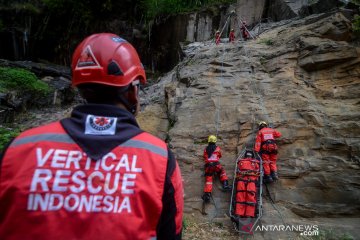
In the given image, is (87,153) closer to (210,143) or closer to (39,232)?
(39,232)

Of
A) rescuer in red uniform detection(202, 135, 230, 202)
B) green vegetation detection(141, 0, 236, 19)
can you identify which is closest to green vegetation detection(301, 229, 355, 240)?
rescuer in red uniform detection(202, 135, 230, 202)

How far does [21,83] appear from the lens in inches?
587

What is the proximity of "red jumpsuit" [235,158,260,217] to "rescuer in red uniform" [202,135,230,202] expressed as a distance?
0.41 metres

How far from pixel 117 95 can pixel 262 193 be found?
21.3 ft

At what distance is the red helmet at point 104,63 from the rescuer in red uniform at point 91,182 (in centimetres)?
3

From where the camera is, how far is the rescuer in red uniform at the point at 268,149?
761 cm

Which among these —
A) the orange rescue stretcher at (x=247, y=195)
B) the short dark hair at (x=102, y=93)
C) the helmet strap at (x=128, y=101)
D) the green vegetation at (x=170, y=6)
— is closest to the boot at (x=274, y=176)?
the orange rescue stretcher at (x=247, y=195)

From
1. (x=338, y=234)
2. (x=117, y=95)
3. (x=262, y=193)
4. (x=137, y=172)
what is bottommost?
(x=338, y=234)

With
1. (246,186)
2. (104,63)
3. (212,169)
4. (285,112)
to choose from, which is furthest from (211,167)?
(104,63)

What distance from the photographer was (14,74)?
15.3m

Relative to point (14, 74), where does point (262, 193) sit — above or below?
below

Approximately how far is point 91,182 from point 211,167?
6.76m

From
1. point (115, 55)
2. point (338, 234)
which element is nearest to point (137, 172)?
point (115, 55)

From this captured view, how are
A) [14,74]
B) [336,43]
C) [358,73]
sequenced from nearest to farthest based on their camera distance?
[358,73], [336,43], [14,74]
